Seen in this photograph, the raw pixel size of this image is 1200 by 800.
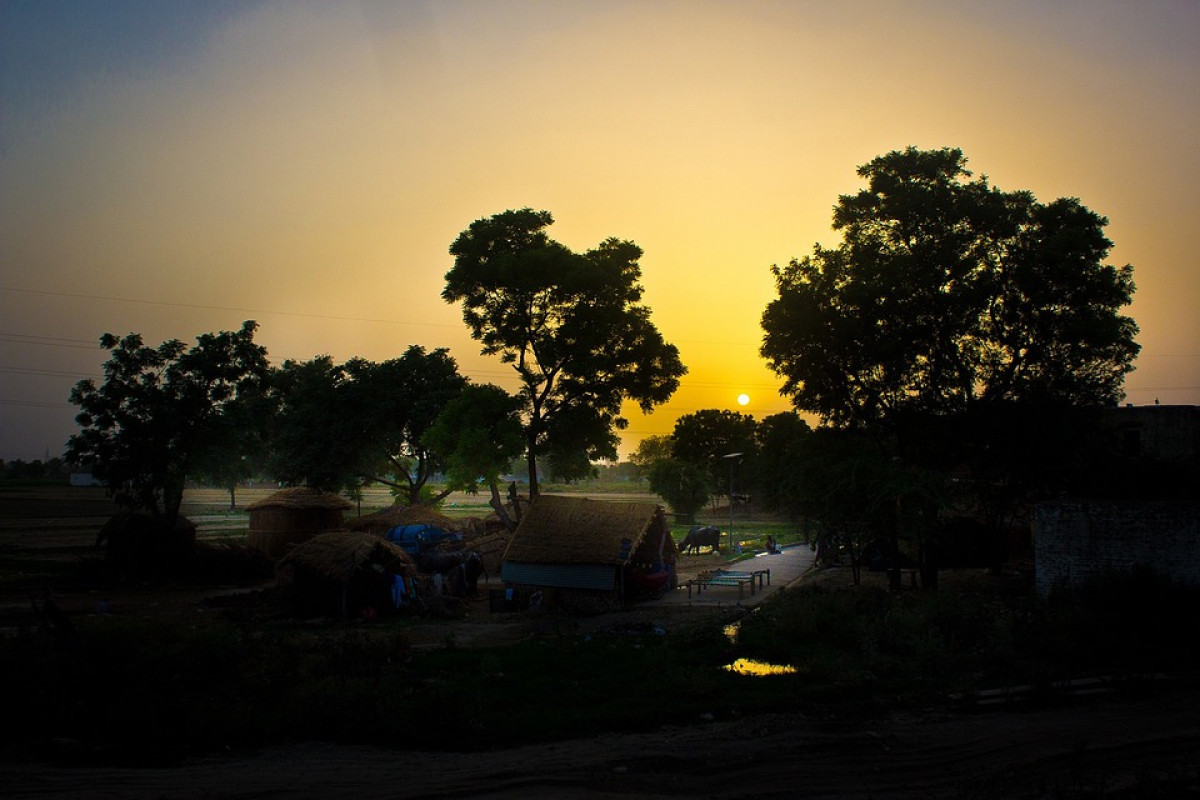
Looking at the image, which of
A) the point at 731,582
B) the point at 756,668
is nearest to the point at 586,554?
the point at 731,582

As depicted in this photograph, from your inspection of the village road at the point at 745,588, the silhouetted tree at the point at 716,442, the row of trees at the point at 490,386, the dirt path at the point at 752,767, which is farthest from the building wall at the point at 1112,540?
the silhouetted tree at the point at 716,442

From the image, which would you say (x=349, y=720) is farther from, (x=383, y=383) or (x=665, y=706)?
(x=383, y=383)

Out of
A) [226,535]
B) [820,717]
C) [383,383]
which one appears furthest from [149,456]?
[820,717]

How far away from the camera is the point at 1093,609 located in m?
21.5

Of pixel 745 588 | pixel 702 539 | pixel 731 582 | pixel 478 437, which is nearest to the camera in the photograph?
pixel 731 582

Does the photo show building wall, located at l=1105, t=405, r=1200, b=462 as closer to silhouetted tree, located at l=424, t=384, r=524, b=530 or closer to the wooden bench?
the wooden bench

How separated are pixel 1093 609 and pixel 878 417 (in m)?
9.89

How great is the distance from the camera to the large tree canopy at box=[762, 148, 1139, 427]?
2670 centimetres

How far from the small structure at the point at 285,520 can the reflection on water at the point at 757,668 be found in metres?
30.0

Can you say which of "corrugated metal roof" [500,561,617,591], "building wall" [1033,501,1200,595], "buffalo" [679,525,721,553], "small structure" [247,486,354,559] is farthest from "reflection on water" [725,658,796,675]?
"small structure" [247,486,354,559]

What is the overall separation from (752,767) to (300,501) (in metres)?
36.3

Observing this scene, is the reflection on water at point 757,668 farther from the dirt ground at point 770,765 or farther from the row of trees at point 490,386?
the row of trees at point 490,386

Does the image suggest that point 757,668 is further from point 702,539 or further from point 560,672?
point 702,539

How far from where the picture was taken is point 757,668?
18.2 m
